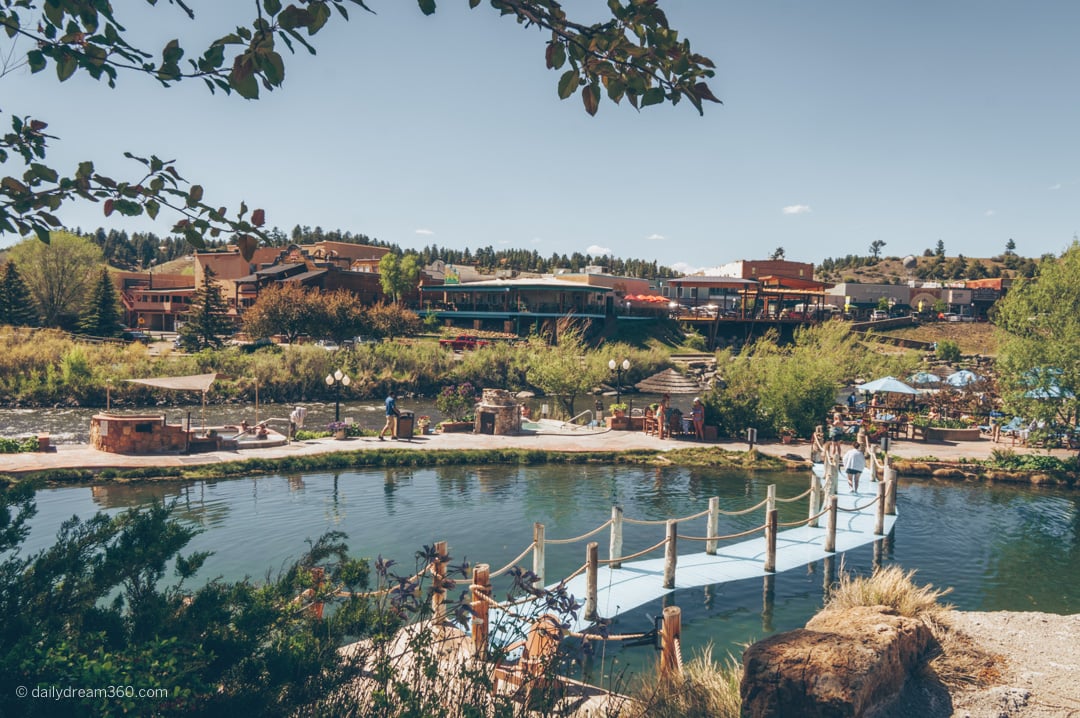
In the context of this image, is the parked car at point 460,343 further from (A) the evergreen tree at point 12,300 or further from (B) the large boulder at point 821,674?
(B) the large boulder at point 821,674

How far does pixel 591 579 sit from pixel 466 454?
1143 cm

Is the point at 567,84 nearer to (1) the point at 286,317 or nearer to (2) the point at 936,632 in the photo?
(2) the point at 936,632

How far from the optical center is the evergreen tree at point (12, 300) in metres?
48.8

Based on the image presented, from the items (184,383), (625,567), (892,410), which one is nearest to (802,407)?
(892,410)

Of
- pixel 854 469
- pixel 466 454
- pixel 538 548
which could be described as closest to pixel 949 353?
pixel 854 469

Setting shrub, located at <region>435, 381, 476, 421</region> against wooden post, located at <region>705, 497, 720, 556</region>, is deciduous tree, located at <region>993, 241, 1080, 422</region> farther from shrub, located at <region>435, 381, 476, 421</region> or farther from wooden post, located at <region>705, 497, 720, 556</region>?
shrub, located at <region>435, 381, 476, 421</region>

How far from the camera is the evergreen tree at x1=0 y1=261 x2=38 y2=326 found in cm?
4878

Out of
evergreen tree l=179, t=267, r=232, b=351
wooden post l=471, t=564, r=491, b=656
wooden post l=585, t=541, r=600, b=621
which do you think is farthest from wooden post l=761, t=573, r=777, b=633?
evergreen tree l=179, t=267, r=232, b=351

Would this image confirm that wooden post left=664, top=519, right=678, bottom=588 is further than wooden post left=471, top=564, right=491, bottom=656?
Yes

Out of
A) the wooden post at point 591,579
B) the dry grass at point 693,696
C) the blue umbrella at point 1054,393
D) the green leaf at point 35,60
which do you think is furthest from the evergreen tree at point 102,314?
the green leaf at point 35,60

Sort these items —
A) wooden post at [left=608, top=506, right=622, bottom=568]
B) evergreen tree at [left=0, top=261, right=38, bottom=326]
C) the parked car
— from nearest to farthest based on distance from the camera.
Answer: wooden post at [left=608, top=506, right=622, bottom=568] → evergreen tree at [left=0, top=261, right=38, bottom=326] → the parked car

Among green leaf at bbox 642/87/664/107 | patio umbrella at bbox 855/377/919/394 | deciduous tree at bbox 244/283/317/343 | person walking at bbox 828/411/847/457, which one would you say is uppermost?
green leaf at bbox 642/87/664/107

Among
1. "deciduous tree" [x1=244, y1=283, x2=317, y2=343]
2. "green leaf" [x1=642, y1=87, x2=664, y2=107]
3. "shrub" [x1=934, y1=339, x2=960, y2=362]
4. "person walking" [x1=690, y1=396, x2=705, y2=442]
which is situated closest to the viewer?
"green leaf" [x1=642, y1=87, x2=664, y2=107]

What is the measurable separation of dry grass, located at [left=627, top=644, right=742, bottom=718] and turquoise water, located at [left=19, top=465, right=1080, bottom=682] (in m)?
3.26
